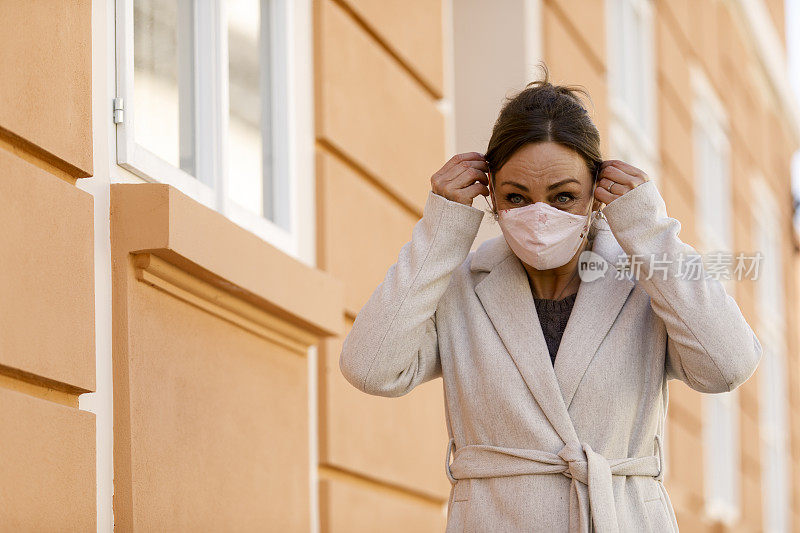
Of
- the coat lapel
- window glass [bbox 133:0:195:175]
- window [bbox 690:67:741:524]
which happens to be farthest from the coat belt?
window [bbox 690:67:741:524]

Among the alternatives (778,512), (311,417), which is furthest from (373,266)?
(778,512)

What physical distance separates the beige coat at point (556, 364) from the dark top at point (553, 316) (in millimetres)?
57

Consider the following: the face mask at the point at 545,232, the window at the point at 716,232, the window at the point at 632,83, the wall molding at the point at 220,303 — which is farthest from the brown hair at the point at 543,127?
the window at the point at 716,232

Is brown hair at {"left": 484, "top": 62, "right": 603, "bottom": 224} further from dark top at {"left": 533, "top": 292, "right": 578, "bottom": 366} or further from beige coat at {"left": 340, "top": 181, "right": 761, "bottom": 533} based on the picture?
dark top at {"left": 533, "top": 292, "right": 578, "bottom": 366}

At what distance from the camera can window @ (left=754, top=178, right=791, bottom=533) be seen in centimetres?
1514

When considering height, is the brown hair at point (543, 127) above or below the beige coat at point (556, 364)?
above

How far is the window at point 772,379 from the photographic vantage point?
49.7 feet

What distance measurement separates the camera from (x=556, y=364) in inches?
113

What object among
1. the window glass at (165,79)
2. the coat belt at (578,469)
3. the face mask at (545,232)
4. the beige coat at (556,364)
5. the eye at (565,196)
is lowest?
the coat belt at (578,469)

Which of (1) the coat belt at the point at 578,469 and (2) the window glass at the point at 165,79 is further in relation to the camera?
(2) the window glass at the point at 165,79

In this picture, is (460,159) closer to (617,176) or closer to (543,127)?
(543,127)

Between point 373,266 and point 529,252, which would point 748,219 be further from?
point 529,252

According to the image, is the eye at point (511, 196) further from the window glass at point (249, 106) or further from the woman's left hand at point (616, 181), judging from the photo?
the window glass at point (249, 106)

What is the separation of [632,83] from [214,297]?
6.84 metres
